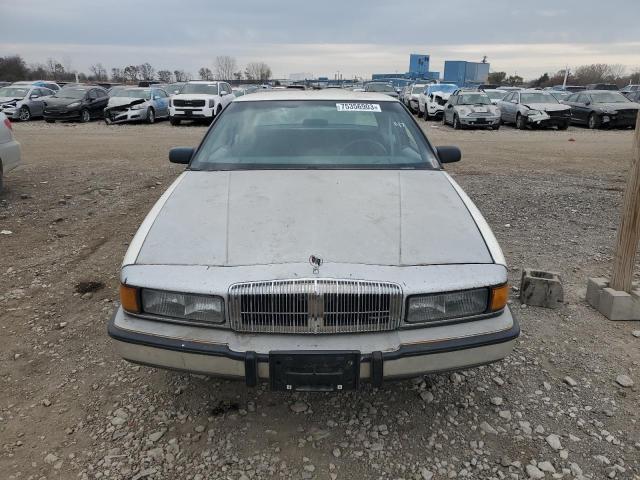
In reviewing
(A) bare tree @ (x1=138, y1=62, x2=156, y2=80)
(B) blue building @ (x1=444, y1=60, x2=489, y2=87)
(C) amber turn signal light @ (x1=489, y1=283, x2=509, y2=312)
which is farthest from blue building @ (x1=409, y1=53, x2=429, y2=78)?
(C) amber turn signal light @ (x1=489, y1=283, x2=509, y2=312)

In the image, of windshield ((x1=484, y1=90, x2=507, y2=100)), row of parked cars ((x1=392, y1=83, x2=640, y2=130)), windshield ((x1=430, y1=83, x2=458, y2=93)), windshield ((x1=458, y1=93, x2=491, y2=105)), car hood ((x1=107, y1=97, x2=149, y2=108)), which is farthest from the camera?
windshield ((x1=484, y1=90, x2=507, y2=100))

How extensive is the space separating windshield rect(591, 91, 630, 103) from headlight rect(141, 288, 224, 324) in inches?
870

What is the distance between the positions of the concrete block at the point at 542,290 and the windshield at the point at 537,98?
18.2 m

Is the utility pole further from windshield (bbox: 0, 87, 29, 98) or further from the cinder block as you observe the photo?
windshield (bbox: 0, 87, 29, 98)

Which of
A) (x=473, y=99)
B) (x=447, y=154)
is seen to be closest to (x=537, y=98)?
(x=473, y=99)

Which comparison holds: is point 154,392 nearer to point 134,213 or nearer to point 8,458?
point 8,458

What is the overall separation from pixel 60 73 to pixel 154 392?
91.4m

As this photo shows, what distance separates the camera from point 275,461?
8.28 feet

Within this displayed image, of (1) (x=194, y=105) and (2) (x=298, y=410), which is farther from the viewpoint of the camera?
(1) (x=194, y=105)

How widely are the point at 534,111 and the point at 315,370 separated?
777 inches

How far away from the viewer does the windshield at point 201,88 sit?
2091 cm

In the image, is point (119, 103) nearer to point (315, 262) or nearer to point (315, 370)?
point (315, 262)

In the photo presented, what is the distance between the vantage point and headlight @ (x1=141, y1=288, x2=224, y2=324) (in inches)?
95.6

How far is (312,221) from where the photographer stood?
2812 mm
